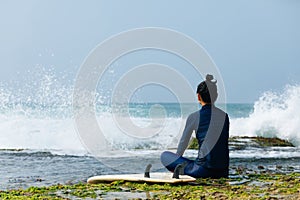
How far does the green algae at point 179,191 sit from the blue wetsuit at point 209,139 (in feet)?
0.69

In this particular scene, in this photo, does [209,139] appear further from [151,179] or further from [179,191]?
[179,191]

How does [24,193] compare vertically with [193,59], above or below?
below

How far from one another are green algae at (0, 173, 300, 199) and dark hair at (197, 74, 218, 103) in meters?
1.33

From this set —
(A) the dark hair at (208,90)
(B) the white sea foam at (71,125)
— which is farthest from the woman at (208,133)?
(B) the white sea foam at (71,125)

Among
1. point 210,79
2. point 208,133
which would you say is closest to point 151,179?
point 208,133

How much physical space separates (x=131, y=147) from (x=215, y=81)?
36.6 feet

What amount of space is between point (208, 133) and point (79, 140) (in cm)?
1367

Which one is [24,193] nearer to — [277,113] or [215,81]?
[215,81]

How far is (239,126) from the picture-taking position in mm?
27688

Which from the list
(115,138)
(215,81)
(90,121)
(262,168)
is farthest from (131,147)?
(215,81)

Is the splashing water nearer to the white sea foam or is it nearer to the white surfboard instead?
the white sea foam

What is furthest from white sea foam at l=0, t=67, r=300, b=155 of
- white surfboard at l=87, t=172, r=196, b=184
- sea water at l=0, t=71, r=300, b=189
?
white surfboard at l=87, t=172, r=196, b=184

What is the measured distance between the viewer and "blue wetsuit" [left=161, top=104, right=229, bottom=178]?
26.7 feet

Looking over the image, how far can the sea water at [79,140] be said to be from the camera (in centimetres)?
1115
